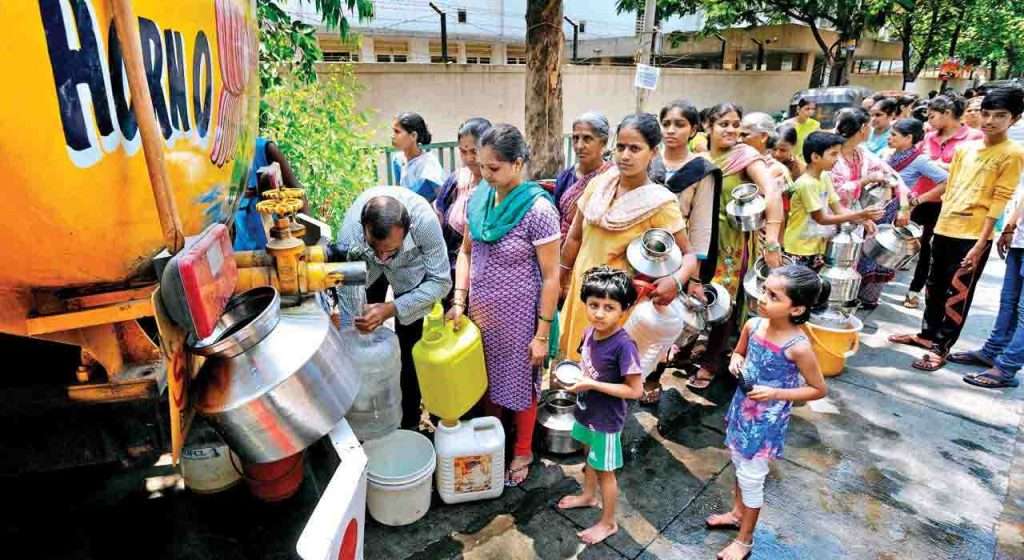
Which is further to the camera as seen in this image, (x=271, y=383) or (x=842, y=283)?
(x=842, y=283)

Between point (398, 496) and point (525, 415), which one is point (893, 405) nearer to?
point (525, 415)

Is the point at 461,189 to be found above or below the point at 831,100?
below

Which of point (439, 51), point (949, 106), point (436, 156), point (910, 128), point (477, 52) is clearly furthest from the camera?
point (477, 52)

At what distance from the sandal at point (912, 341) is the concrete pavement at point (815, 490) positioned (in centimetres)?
59

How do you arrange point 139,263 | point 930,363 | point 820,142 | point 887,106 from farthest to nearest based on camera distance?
1. point 887,106
2. point 930,363
3. point 820,142
4. point 139,263

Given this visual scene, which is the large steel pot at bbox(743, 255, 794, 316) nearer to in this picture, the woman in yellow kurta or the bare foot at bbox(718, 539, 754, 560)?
the woman in yellow kurta

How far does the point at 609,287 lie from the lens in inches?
86.7

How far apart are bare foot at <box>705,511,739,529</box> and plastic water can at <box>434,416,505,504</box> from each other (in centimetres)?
98

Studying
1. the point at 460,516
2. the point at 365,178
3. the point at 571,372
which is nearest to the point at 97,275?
the point at 571,372

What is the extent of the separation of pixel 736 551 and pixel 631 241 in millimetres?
1424

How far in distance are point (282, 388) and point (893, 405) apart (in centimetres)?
382

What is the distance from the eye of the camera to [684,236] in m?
2.75

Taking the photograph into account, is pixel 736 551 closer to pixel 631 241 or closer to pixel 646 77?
pixel 631 241

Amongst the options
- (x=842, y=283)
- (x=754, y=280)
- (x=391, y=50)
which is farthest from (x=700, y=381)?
(x=391, y=50)
